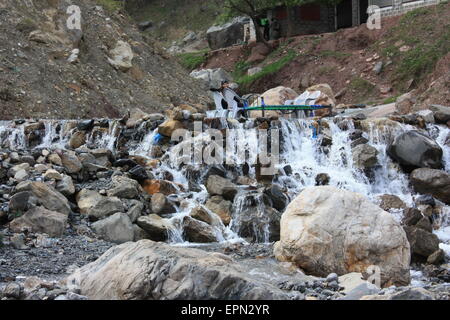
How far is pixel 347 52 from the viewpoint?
29578mm

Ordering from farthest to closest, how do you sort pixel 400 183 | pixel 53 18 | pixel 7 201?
1. pixel 53 18
2. pixel 400 183
3. pixel 7 201

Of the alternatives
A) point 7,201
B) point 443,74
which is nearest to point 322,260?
point 7,201

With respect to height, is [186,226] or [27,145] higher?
[27,145]

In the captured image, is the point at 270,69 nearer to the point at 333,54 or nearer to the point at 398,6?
the point at 333,54

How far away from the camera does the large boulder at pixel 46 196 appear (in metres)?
9.58

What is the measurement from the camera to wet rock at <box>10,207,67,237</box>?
8888 millimetres

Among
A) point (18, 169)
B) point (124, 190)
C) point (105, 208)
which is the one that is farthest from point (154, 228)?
point (18, 169)

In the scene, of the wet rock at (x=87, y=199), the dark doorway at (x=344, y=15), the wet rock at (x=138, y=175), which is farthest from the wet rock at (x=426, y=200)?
the dark doorway at (x=344, y=15)

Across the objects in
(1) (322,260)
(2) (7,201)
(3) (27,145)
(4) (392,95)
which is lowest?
(1) (322,260)

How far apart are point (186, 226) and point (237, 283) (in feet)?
16.2

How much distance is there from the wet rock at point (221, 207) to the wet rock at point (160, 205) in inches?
29.4

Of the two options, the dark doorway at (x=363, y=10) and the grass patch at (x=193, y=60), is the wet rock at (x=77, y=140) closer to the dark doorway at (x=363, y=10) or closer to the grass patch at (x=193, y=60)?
the grass patch at (x=193, y=60)
